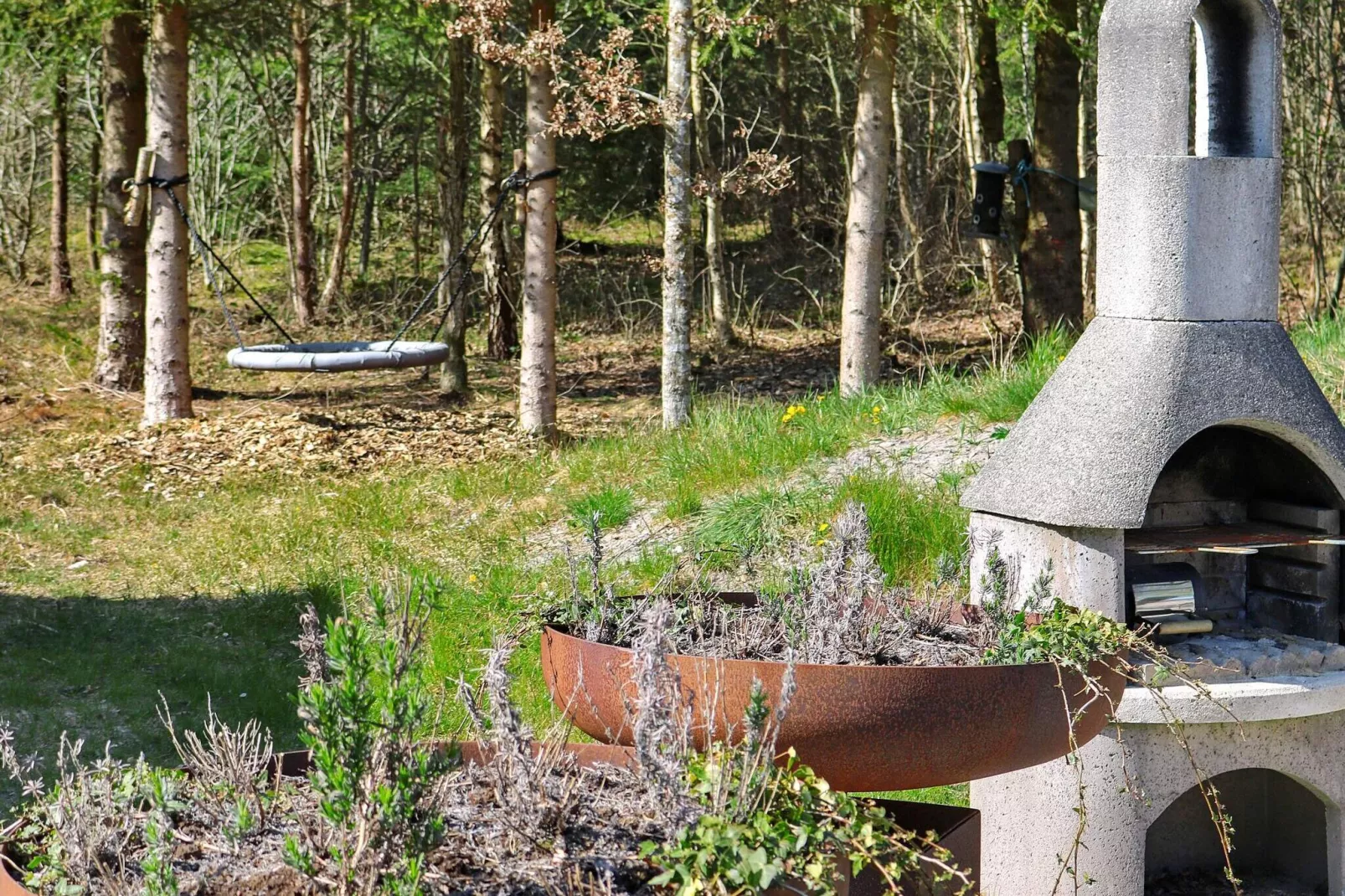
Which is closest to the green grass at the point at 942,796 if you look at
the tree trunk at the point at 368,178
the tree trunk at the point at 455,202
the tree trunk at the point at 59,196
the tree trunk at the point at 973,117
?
the tree trunk at the point at 455,202

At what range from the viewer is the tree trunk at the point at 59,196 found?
49.7 feet

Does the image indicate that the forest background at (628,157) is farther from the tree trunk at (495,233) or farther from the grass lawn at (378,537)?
the grass lawn at (378,537)

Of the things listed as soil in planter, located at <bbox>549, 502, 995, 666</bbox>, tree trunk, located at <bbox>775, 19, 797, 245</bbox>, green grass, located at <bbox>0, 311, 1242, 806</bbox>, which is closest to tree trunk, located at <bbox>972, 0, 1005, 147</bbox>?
tree trunk, located at <bbox>775, 19, 797, 245</bbox>

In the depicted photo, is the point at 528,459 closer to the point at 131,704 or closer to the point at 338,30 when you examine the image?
the point at 131,704

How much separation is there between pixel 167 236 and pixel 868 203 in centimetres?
516

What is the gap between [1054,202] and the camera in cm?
1069

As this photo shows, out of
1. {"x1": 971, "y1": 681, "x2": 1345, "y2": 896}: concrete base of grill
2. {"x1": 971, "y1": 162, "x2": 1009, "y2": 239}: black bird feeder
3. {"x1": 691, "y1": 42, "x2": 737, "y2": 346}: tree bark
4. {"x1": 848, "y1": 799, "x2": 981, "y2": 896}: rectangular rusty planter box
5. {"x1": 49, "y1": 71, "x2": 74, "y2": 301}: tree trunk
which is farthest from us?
{"x1": 49, "y1": 71, "x2": 74, "y2": 301}: tree trunk

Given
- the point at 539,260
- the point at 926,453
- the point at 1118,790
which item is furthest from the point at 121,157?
the point at 1118,790

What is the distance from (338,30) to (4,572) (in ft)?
23.4

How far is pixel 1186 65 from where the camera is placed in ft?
12.6

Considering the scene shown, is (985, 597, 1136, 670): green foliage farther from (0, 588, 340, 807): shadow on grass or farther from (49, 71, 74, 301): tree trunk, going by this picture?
(49, 71, 74, 301): tree trunk

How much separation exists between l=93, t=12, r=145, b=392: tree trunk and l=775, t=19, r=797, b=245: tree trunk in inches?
221

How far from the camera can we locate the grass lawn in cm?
569

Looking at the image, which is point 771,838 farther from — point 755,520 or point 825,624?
point 755,520
